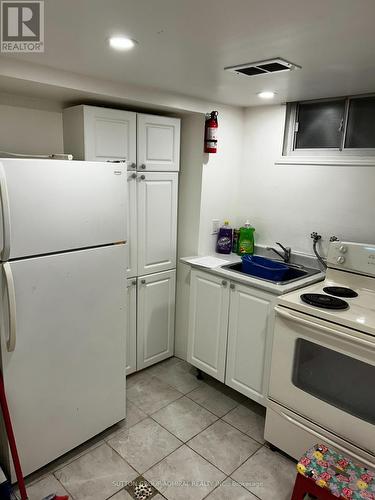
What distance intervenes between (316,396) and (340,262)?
2.68 ft

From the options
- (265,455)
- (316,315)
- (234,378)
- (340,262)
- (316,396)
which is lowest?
(265,455)

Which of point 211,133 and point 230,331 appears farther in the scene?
point 211,133

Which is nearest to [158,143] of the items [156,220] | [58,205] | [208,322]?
[156,220]

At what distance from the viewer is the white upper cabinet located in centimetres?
225

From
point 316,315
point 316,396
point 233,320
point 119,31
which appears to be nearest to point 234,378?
point 233,320

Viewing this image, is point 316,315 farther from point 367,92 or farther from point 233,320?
point 367,92

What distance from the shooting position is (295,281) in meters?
2.32

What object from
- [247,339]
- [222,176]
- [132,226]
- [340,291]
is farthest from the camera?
[222,176]

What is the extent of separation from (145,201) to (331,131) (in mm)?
1382

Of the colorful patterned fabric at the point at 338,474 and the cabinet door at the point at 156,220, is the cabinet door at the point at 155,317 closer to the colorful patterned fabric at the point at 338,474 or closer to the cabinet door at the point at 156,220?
the cabinet door at the point at 156,220

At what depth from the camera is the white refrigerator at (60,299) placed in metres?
1.65

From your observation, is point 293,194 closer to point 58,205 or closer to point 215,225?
point 215,225

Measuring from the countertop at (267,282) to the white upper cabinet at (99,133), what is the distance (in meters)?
0.91

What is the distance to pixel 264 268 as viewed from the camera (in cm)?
241
